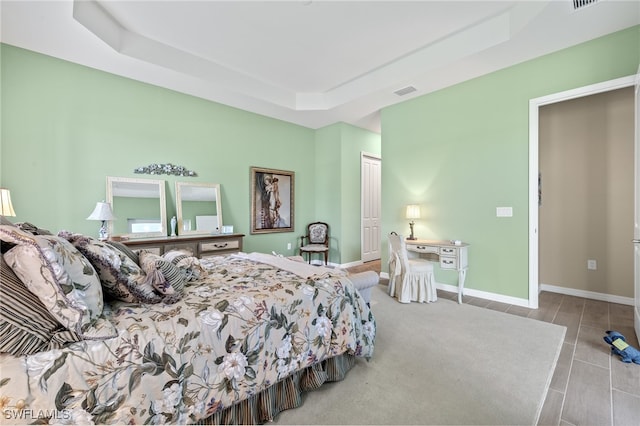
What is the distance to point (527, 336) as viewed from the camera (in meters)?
2.44

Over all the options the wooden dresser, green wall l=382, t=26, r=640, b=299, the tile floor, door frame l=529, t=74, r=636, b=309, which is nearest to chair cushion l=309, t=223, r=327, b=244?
green wall l=382, t=26, r=640, b=299

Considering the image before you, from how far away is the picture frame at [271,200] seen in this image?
4.77m

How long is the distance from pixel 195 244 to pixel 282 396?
259 centimetres

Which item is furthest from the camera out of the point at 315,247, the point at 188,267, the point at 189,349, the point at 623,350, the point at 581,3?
the point at 315,247

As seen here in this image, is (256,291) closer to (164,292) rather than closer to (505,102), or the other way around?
(164,292)

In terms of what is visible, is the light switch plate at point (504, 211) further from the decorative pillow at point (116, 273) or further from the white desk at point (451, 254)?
the decorative pillow at point (116, 273)

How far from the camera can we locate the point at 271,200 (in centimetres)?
500

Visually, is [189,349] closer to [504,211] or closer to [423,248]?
[423,248]

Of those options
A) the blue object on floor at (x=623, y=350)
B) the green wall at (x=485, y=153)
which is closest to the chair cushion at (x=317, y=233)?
the green wall at (x=485, y=153)

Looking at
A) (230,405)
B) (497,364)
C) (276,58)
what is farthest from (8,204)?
(497,364)

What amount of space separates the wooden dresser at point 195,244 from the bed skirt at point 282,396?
248 cm

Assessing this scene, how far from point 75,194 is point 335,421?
3.65 m

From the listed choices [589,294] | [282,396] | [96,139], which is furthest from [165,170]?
[589,294]

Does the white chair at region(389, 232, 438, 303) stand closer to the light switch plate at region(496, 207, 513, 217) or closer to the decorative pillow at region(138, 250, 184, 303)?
the light switch plate at region(496, 207, 513, 217)
